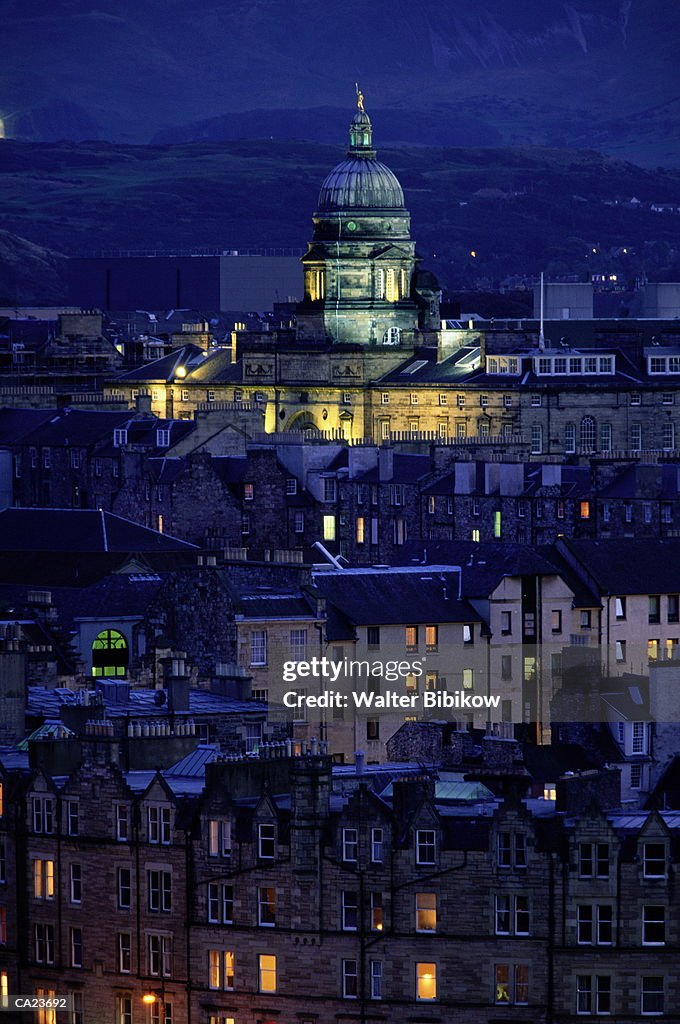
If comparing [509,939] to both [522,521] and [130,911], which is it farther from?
[522,521]

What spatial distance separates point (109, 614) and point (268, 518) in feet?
135

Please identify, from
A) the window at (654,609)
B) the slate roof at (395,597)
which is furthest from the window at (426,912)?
the window at (654,609)

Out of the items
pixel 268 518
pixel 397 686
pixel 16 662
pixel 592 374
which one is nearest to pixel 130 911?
pixel 16 662

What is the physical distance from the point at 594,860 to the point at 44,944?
1104cm

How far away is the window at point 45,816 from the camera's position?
71250 millimetres

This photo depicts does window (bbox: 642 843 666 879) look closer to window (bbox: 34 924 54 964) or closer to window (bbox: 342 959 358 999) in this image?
window (bbox: 342 959 358 999)

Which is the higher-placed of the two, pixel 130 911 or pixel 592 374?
pixel 592 374

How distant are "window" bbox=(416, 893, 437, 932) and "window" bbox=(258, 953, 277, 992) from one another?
8.68 feet

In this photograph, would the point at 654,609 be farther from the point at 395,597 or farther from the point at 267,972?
the point at 267,972

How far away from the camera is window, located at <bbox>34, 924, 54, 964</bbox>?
71.2m

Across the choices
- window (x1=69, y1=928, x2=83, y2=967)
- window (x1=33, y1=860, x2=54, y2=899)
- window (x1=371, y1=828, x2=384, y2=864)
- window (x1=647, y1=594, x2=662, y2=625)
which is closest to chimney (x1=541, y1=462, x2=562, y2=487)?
window (x1=647, y1=594, x2=662, y2=625)

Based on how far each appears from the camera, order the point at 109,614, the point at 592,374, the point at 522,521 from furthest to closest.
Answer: the point at 592,374, the point at 522,521, the point at 109,614

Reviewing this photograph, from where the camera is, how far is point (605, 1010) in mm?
66250

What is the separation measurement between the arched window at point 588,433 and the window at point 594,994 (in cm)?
12228
